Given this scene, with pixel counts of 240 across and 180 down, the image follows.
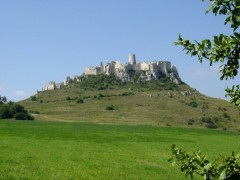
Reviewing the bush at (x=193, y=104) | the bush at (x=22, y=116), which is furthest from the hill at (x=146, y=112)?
the bush at (x=22, y=116)

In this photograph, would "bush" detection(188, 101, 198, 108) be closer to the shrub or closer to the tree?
the shrub

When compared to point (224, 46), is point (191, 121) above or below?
below

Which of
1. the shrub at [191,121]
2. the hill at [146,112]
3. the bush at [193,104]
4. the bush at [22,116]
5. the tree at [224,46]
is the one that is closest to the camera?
the tree at [224,46]

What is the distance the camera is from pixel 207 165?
595 centimetres

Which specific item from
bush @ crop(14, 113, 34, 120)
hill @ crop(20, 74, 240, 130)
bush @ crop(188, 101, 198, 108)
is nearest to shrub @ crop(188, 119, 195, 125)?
hill @ crop(20, 74, 240, 130)

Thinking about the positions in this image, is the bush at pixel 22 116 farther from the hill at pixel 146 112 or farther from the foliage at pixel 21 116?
the hill at pixel 146 112

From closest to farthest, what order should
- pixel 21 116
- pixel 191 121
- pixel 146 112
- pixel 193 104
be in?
pixel 21 116 → pixel 191 121 → pixel 146 112 → pixel 193 104

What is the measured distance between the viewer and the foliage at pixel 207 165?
18.9ft

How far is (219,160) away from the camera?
6.29 metres

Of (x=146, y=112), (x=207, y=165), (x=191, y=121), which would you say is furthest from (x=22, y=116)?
(x=207, y=165)

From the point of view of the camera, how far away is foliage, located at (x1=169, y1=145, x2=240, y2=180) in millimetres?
5746

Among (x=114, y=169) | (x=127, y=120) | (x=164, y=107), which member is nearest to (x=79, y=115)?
(x=127, y=120)

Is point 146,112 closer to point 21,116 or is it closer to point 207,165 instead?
point 21,116

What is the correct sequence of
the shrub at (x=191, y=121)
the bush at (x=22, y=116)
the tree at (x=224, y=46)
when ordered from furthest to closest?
the shrub at (x=191, y=121), the bush at (x=22, y=116), the tree at (x=224, y=46)
